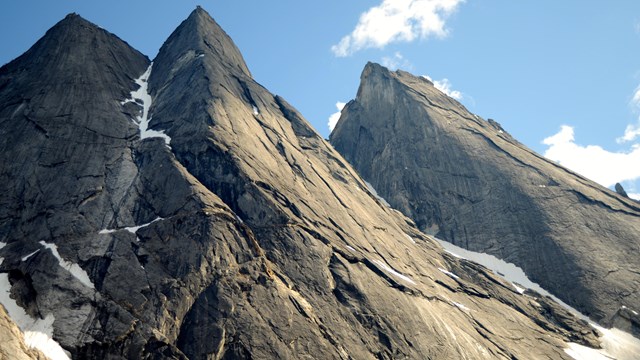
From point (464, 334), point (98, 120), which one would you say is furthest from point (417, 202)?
point (98, 120)

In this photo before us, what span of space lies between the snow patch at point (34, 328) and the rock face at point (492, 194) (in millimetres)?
58213

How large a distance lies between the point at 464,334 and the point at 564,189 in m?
45.6

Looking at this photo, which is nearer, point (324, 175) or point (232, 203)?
point (232, 203)

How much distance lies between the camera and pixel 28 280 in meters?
45.6

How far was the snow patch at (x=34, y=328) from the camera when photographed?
39.0 metres

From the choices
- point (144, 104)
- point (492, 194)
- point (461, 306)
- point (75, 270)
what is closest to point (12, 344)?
point (75, 270)

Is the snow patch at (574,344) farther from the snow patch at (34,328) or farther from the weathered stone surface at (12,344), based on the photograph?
the weathered stone surface at (12,344)

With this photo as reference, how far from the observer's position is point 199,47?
9131 cm

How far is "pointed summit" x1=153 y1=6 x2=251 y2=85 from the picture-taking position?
8906 cm

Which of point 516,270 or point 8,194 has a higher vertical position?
point 516,270

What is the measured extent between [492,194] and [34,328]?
68026 mm

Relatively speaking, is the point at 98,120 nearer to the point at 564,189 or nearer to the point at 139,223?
the point at 139,223

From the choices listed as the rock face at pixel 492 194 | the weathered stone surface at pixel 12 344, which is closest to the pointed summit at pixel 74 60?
the weathered stone surface at pixel 12 344

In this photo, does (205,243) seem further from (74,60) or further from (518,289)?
(518,289)
